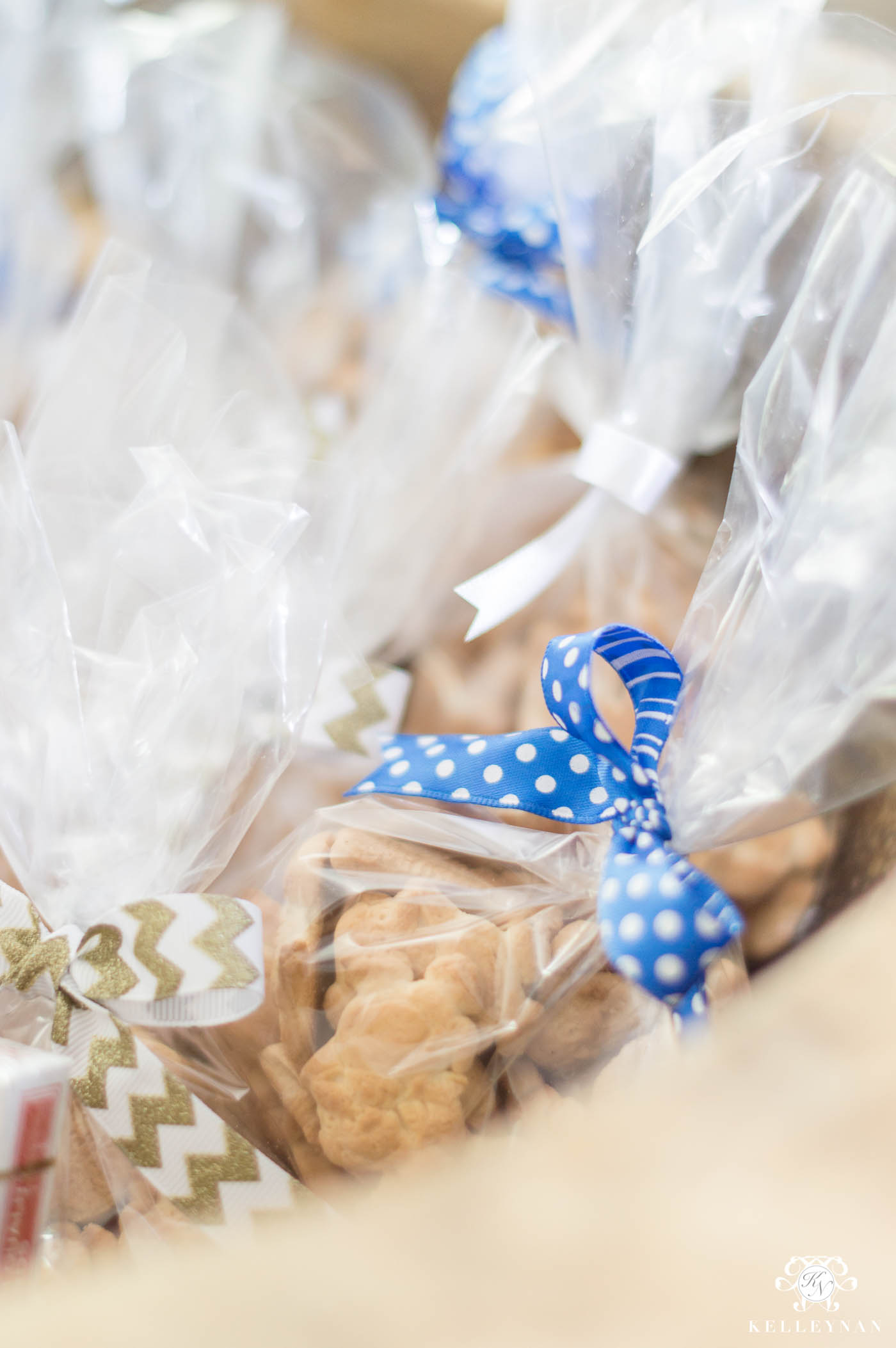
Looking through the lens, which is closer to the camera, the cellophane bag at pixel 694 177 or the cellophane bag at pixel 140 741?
the cellophane bag at pixel 140 741

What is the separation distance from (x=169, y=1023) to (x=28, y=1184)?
87 mm

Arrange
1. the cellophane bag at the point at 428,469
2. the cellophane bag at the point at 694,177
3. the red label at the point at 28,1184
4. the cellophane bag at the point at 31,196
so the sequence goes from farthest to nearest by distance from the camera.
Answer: the cellophane bag at the point at 31,196, the cellophane bag at the point at 428,469, the cellophane bag at the point at 694,177, the red label at the point at 28,1184

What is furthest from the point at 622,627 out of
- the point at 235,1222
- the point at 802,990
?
the point at 235,1222

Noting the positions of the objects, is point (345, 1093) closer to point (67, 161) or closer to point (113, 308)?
point (113, 308)

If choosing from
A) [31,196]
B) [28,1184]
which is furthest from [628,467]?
[31,196]

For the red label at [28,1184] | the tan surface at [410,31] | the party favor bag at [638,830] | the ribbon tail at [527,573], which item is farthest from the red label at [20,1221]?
the tan surface at [410,31]

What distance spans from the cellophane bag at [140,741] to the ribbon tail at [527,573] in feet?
0.37

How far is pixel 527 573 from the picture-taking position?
66 centimetres

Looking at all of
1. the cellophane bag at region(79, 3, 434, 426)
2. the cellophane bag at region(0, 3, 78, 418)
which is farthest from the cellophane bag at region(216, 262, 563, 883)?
the cellophane bag at region(0, 3, 78, 418)

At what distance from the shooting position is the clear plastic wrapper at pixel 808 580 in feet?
1.41

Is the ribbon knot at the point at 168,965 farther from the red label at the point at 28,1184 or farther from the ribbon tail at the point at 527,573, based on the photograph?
the ribbon tail at the point at 527,573

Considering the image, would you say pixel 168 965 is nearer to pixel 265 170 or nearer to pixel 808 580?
pixel 808 580

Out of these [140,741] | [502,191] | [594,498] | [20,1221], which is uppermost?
[502,191]

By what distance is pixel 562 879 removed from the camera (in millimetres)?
496
